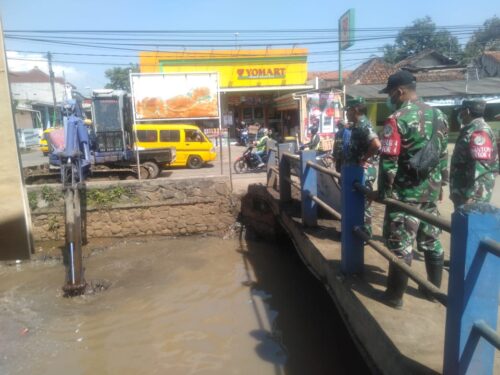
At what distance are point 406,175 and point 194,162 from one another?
13591 mm

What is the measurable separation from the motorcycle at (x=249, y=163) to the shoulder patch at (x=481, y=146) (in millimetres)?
9727

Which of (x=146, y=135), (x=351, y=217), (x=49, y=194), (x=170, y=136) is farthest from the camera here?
(x=170, y=136)

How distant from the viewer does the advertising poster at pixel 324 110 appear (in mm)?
13641

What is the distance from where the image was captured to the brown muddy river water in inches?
160

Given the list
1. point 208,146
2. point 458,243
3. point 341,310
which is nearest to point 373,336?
point 341,310

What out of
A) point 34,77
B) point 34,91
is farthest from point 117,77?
point 34,91

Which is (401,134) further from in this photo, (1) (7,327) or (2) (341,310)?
(1) (7,327)

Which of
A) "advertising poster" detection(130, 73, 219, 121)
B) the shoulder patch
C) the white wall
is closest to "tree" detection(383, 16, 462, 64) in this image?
the white wall

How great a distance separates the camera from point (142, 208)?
8.25m

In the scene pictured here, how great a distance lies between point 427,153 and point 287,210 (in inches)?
127

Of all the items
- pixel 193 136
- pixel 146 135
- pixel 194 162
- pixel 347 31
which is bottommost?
pixel 194 162

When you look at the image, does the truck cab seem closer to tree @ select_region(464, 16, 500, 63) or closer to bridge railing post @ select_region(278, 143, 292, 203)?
bridge railing post @ select_region(278, 143, 292, 203)

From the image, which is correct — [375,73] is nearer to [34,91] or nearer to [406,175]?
[406,175]

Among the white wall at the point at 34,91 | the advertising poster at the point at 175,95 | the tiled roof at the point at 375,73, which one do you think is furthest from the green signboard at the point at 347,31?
the white wall at the point at 34,91
